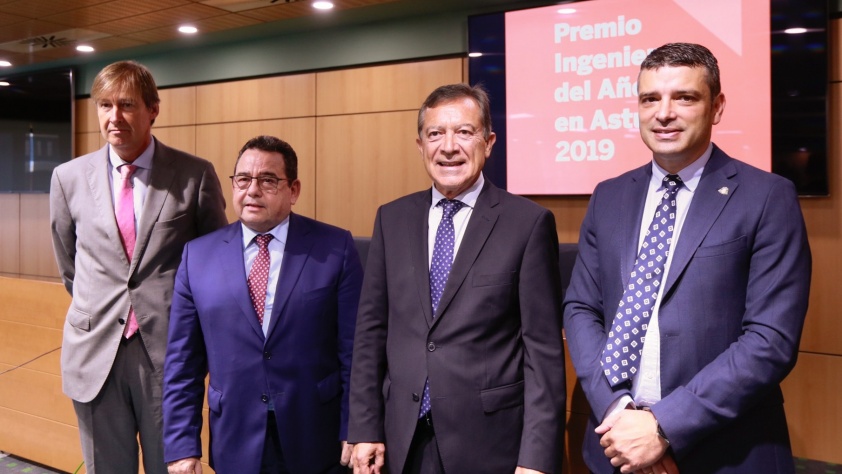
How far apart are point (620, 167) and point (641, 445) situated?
12.0ft

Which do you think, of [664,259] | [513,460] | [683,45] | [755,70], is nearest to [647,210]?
[664,259]

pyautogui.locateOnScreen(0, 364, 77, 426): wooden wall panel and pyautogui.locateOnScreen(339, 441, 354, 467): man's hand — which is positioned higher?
pyautogui.locateOnScreen(339, 441, 354, 467): man's hand

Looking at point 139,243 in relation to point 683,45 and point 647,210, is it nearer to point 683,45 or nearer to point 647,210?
point 647,210

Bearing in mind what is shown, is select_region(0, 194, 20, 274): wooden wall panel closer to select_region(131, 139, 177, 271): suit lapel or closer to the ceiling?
the ceiling

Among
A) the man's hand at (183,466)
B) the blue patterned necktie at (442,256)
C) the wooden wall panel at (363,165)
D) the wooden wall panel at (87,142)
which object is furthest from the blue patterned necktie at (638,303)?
the wooden wall panel at (87,142)

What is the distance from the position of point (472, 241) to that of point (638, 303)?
406mm

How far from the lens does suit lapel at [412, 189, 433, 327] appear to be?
1619 mm

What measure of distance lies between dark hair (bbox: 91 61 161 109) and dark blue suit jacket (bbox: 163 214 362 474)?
0.58 meters

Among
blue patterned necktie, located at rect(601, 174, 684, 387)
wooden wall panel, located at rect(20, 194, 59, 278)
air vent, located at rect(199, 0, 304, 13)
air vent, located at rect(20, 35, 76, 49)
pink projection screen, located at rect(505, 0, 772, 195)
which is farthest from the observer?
wooden wall panel, located at rect(20, 194, 59, 278)

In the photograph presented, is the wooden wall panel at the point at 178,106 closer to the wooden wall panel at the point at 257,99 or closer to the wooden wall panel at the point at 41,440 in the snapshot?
the wooden wall panel at the point at 257,99

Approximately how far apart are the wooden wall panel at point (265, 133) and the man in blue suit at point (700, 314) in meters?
5.08

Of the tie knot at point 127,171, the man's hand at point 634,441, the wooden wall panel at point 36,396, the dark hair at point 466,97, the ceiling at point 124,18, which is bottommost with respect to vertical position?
the wooden wall panel at point 36,396

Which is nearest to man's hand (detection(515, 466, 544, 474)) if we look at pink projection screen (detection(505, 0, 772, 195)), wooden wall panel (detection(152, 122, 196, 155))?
pink projection screen (detection(505, 0, 772, 195))

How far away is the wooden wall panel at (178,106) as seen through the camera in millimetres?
7199
